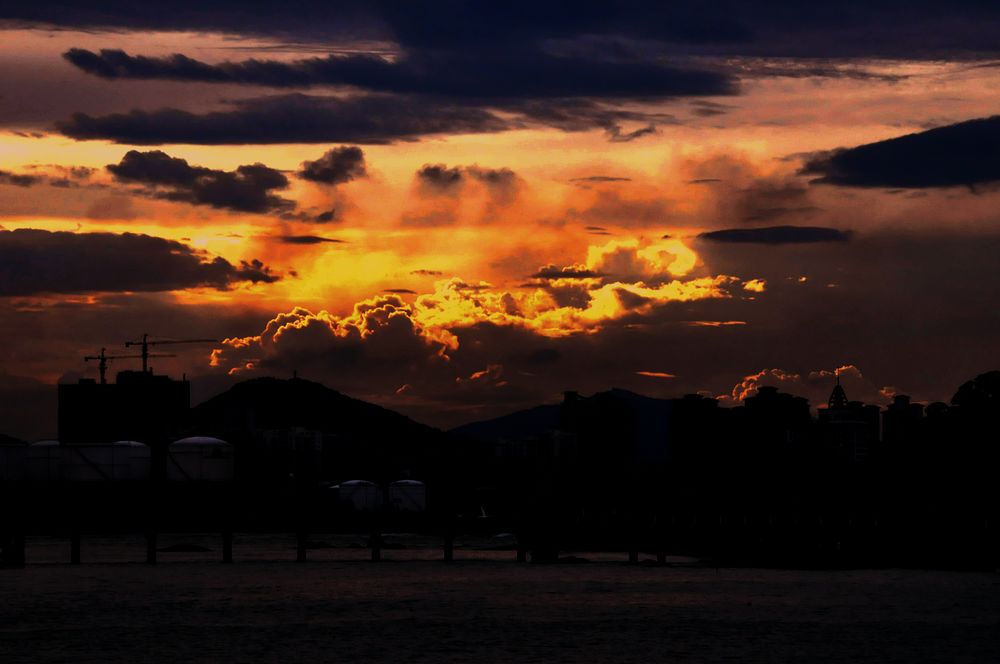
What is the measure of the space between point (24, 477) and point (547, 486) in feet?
148

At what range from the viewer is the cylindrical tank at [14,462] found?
128m

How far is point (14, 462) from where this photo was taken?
128m

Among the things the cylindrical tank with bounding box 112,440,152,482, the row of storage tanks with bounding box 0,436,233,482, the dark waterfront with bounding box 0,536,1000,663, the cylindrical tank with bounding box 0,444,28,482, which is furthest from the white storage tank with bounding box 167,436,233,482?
the dark waterfront with bounding box 0,536,1000,663

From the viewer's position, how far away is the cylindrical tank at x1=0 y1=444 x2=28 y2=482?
128 m

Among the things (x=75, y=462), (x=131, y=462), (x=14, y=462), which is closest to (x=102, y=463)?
(x=131, y=462)

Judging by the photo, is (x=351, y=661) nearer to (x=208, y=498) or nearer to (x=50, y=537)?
(x=208, y=498)

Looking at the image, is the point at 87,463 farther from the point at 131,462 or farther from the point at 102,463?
the point at 131,462

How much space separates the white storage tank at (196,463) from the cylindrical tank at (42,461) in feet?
94.0

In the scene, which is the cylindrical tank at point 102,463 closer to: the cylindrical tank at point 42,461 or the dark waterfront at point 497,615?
the cylindrical tank at point 42,461

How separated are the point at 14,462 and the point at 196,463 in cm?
3589

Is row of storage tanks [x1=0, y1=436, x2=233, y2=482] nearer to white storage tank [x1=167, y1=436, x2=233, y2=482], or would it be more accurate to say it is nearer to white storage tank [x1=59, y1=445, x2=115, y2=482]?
white storage tank [x1=59, y1=445, x2=115, y2=482]

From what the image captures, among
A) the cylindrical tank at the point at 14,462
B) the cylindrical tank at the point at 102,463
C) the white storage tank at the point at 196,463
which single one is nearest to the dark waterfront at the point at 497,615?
the cylindrical tank at the point at 14,462

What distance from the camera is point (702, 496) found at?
176 meters

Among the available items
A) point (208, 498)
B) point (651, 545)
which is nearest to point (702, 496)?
point (651, 545)
